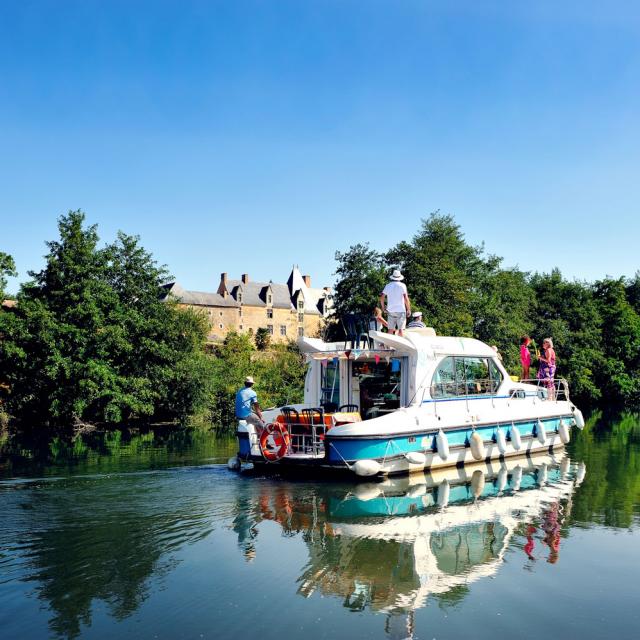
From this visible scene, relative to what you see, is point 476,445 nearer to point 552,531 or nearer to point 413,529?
point 552,531

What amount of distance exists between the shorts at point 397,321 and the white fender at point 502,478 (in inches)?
174

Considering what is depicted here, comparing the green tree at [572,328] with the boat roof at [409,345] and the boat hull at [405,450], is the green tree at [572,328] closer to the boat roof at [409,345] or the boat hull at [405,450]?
the boat hull at [405,450]

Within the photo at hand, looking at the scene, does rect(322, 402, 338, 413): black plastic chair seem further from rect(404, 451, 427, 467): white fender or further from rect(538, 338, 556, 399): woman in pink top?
rect(538, 338, 556, 399): woman in pink top

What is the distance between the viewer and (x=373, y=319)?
58.6 ft

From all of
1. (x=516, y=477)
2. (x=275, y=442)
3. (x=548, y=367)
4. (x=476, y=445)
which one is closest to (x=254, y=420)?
(x=275, y=442)

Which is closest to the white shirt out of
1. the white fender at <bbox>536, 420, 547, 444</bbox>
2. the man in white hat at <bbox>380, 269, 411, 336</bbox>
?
the man in white hat at <bbox>380, 269, 411, 336</bbox>

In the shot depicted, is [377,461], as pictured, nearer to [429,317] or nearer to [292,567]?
[292,567]

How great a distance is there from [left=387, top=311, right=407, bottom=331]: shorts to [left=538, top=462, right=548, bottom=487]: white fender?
197 inches

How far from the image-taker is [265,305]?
9712cm

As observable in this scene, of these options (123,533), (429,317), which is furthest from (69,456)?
(429,317)

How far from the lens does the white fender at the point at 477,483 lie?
1538 cm

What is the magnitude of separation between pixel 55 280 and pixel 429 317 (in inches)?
898

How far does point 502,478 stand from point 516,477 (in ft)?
1.44

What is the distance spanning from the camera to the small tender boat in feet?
51.3
